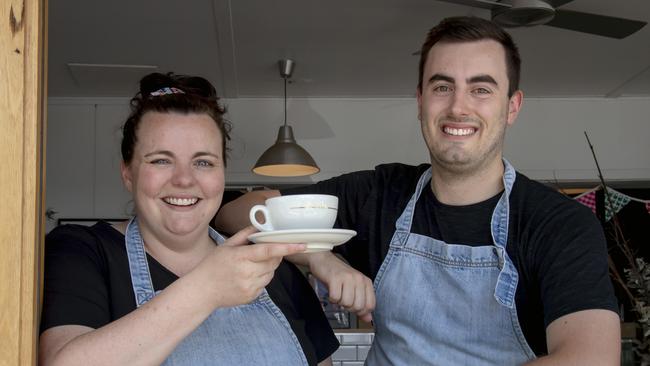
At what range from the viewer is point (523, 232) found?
152 centimetres

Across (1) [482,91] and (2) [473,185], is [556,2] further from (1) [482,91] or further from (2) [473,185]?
(2) [473,185]

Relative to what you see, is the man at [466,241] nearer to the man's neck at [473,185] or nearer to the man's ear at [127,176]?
the man's neck at [473,185]

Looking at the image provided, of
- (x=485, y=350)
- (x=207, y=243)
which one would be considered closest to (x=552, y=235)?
(x=485, y=350)

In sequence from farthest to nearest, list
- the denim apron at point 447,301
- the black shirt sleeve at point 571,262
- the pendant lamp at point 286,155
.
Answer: the pendant lamp at point 286,155, the denim apron at point 447,301, the black shirt sleeve at point 571,262

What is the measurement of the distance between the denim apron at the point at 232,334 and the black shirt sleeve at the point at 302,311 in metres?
0.03

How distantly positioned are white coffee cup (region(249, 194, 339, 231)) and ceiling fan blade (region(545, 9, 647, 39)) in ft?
9.65

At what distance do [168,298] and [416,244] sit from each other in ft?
2.49

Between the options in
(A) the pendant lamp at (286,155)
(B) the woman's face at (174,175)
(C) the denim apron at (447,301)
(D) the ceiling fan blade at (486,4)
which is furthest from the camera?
(A) the pendant lamp at (286,155)

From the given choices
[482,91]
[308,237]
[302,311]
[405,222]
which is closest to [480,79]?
[482,91]

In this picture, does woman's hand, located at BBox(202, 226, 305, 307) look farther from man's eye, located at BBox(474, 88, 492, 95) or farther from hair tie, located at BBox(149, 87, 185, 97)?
man's eye, located at BBox(474, 88, 492, 95)

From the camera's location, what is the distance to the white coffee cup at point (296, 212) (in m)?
1.13

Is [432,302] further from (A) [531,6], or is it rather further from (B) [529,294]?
(A) [531,6]

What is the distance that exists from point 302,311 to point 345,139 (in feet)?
16.2

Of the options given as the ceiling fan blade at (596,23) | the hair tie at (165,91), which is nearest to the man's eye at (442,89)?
the hair tie at (165,91)
